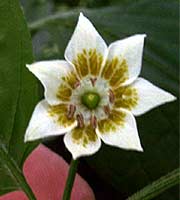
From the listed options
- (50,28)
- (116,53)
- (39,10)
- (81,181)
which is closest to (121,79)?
(116,53)

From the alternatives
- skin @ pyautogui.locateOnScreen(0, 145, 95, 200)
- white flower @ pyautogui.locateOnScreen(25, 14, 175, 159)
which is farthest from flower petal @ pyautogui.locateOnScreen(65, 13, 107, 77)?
skin @ pyautogui.locateOnScreen(0, 145, 95, 200)

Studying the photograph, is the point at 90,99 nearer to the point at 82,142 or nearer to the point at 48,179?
the point at 82,142

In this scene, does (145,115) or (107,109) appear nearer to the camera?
(107,109)

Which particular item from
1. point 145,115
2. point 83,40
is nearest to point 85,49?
point 83,40

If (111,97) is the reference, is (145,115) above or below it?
below

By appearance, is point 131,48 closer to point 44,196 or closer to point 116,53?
point 116,53

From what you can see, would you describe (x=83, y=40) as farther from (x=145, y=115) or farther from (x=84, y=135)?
(x=145, y=115)

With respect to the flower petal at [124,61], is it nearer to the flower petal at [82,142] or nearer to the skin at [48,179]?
the flower petal at [82,142]

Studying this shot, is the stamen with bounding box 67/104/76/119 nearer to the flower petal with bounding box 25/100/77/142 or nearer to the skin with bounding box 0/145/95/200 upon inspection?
the flower petal with bounding box 25/100/77/142
